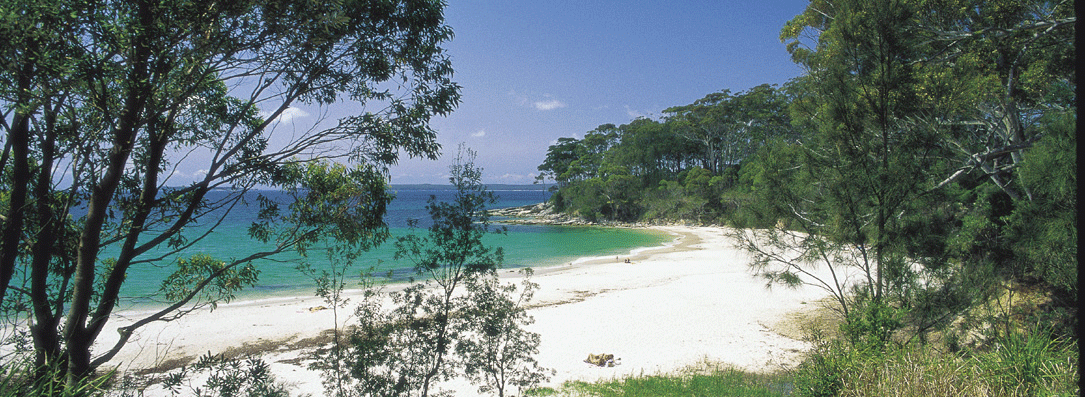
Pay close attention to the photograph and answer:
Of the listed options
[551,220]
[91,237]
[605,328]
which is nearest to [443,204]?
[91,237]

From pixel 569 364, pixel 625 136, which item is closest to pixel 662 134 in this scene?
pixel 625 136

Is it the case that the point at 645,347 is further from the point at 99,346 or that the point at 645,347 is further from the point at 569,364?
the point at 99,346

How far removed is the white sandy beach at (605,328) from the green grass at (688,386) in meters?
0.47

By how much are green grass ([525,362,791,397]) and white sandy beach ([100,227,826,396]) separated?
0.47 metres

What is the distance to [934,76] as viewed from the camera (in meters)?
6.83

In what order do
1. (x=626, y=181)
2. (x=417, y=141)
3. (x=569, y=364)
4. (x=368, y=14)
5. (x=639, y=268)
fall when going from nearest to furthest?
(x=368, y=14) < (x=417, y=141) < (x=569, y=364) < (x=639, y=268) < (x=626, y=181)

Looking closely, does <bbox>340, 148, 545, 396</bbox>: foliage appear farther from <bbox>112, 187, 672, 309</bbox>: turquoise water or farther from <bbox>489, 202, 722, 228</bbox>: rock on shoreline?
<bbox>489, 202, 722, 228</bbox>: rock on shoreline

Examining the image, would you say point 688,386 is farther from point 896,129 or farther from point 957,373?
point 896,129

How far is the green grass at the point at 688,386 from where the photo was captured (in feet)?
22.8

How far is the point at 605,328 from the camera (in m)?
11.1

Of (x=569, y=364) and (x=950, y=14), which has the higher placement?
(x=950, y=14)

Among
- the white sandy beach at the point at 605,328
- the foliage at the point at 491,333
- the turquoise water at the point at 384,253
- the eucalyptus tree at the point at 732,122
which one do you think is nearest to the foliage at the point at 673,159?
the eucalyptus tree at the point at 732,122

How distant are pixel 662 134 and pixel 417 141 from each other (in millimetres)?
48158

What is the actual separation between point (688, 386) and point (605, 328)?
153 inches
